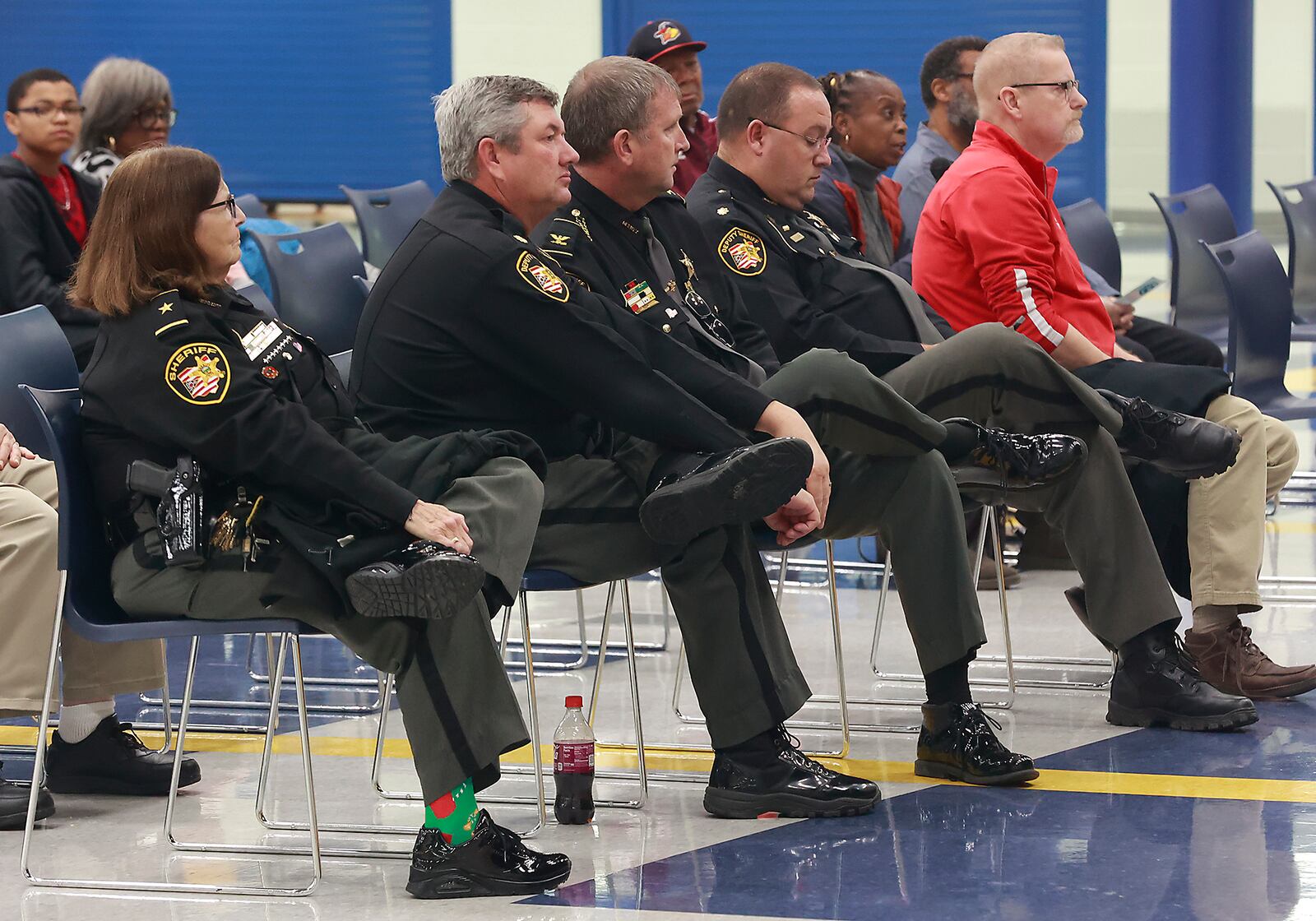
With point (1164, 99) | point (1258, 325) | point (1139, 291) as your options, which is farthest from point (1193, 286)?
point (1164, 99)

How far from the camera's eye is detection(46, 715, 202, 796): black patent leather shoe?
3650mm

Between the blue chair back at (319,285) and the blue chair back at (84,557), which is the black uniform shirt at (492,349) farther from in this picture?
the blue chair back at (319,285)

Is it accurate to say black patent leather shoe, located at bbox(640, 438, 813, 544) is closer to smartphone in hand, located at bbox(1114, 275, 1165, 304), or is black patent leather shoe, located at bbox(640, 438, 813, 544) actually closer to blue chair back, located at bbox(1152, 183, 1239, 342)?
smartphone in hand, located at bbox(1114, 275, 1165, 304)

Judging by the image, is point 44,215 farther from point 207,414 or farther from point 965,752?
point 965,752

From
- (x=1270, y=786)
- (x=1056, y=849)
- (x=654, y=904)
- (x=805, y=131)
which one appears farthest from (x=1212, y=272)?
(x=654, y=904)

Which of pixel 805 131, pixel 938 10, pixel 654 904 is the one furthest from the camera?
pixel 938 10

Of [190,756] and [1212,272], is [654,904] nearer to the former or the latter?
[190,756]

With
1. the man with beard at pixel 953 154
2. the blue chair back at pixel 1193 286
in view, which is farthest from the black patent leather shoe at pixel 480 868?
the blue chair back at pixel 1193 286

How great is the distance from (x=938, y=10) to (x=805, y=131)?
743cm

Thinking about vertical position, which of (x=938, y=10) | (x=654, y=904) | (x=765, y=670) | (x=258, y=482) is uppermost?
(x=938, y=10)

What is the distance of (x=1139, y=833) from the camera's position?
10.5ft

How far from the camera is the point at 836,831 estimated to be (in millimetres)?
3260

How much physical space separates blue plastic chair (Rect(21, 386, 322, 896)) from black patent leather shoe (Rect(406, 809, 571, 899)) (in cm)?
20

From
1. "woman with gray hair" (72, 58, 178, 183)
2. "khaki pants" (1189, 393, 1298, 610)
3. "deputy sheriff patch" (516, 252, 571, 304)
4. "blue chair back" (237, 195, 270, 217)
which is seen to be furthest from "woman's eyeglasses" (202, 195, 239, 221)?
"blue chair back" (237, 195, 270, 217)
